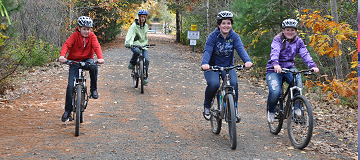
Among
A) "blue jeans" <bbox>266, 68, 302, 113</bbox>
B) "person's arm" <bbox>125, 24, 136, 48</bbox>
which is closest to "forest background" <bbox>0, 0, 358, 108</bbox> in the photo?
"blue jeans" <bbox>266, 68, 302, 113</bbox>

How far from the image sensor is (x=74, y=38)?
5852 millimetres

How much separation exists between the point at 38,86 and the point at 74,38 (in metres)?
5.01

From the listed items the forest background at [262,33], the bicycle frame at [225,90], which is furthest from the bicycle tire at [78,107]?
the bicycle frame at [225,90]

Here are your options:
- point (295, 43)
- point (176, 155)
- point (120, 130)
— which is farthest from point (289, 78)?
point (120, 130)

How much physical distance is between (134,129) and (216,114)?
1524 mm

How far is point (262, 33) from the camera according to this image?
1156 cm

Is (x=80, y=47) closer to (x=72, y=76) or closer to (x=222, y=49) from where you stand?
(x=72, y=76)

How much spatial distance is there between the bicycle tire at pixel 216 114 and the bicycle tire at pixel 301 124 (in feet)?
3.42

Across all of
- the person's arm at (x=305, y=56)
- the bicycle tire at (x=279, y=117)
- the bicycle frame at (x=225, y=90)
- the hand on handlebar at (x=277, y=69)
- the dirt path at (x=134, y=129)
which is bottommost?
the dirt path at (x=134, y=129)

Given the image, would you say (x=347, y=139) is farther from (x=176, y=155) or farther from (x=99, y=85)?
(x=99, y=85)

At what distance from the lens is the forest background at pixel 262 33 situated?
646cm

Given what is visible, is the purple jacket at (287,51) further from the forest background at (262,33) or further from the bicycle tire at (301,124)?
the forest background at (262,33)

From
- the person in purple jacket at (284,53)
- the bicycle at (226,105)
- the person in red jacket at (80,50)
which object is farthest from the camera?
the person in red jacket at (80,50)

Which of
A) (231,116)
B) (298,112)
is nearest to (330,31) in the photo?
(298,112)
